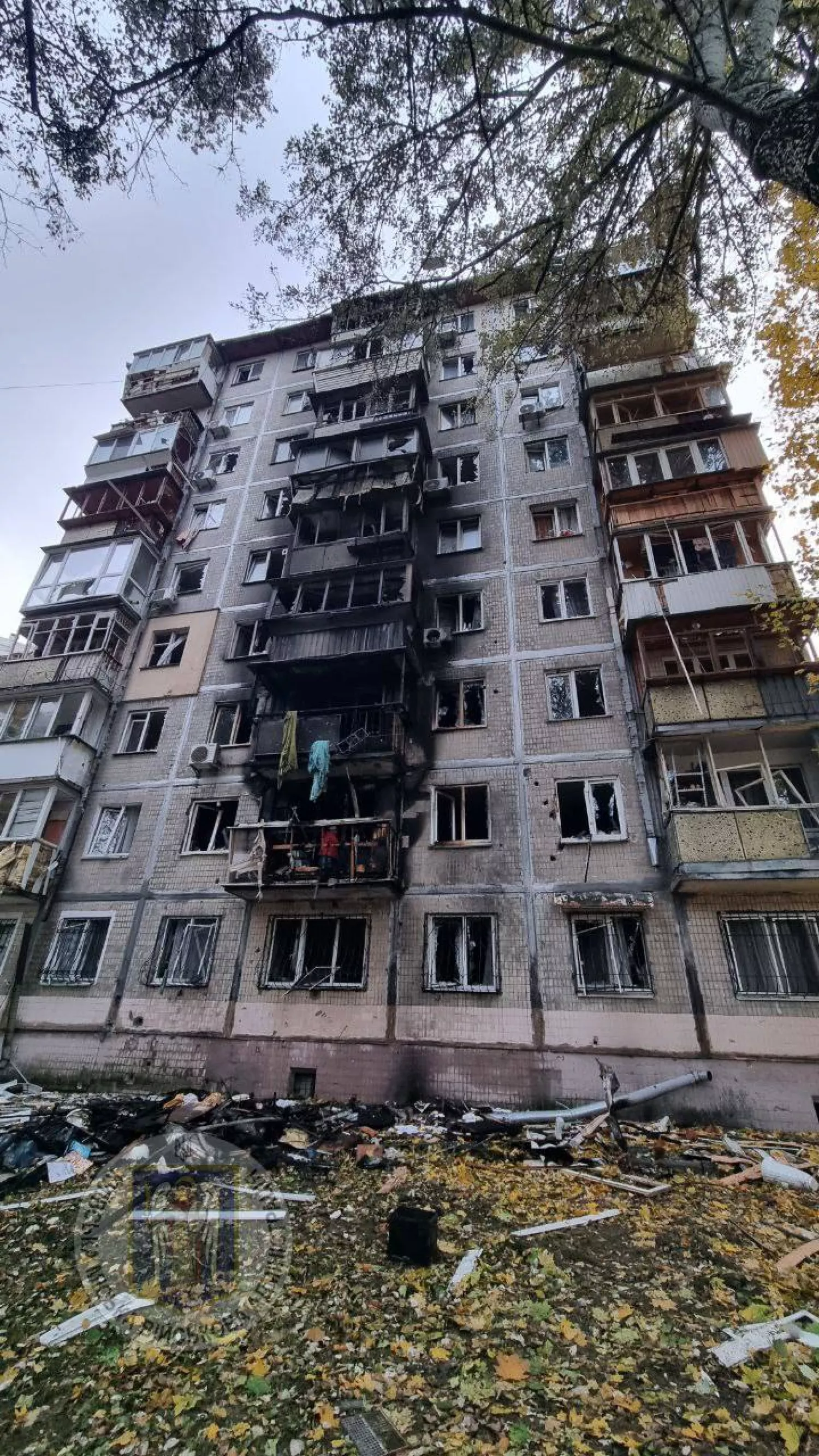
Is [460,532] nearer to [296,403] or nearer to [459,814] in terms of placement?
[459,814]

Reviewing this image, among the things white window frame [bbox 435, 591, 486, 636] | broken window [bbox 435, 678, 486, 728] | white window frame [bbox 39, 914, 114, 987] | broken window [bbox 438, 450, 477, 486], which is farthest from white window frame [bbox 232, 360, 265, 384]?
white window frame [bbox 39, 914, 114, 987]

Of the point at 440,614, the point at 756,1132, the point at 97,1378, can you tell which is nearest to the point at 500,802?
the point at 440,614

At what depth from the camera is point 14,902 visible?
15.9 m

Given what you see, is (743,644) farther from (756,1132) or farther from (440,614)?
(756,1132)

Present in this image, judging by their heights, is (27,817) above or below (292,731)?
below

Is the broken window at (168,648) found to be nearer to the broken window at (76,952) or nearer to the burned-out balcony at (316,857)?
the burned-out balcony at (316,857)

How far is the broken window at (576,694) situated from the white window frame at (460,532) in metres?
5.24

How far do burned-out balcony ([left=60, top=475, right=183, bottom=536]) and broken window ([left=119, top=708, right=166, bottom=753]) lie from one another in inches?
289

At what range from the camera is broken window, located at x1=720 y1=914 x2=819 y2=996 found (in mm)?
10836

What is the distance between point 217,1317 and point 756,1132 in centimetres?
919

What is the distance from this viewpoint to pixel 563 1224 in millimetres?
6371

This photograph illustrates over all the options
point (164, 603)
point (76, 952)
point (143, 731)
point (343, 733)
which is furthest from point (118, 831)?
point (164, 603)

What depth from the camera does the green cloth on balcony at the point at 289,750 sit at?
579 inches

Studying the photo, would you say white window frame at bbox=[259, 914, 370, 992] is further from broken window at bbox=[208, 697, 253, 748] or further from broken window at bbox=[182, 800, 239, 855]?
broken window at bbox=[208, 697, 253, 748]
